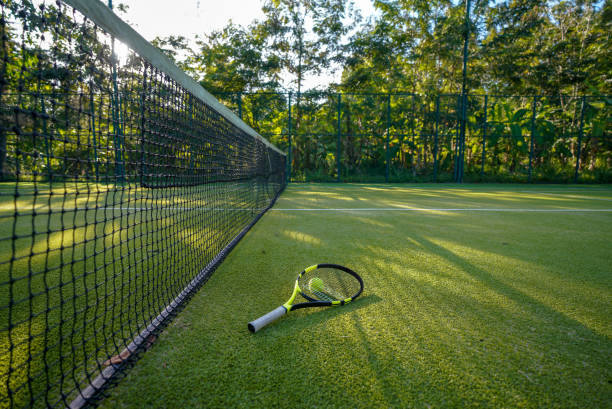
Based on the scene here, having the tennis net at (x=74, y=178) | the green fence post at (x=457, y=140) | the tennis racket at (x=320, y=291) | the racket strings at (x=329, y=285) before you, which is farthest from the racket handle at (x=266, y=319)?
the green fence post at (x=457, y=140)

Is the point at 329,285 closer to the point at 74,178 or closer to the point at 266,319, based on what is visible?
the point at 266,319

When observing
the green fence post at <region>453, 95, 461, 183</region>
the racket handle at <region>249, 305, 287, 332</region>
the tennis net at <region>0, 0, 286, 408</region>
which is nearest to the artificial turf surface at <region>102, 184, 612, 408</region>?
the racket handle at <region>249, 305, 287, 332</region>

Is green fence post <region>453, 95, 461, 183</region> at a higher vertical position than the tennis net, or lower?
higher

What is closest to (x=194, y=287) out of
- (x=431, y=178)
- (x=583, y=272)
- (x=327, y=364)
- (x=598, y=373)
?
(x=327, y=364)

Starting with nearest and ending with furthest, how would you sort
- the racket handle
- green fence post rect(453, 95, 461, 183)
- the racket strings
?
the racket handle, the racket strings, green fence post rect(453, 95, 461, 183)

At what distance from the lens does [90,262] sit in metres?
2.17

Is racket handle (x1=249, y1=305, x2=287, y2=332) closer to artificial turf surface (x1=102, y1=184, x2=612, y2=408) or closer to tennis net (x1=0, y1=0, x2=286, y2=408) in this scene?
artificial turf surface (x1=102, y1=184, x2=612, y2=408)

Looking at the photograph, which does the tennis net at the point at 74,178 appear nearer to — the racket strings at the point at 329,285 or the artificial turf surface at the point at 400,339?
the artificial turf surface at the point at 400,339

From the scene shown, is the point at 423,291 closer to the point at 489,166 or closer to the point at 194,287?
the point at 194,287

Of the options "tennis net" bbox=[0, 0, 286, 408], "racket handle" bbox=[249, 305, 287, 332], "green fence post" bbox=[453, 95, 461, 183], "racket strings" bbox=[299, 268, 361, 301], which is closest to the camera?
"tennis net" bbox=[0, 0, 286, 408]

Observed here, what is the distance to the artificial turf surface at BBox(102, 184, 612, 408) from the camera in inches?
39.0

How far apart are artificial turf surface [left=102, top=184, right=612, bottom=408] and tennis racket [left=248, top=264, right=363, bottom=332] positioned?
41mm

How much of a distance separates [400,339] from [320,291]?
0.53 meters

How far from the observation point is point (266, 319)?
134 centimetres
